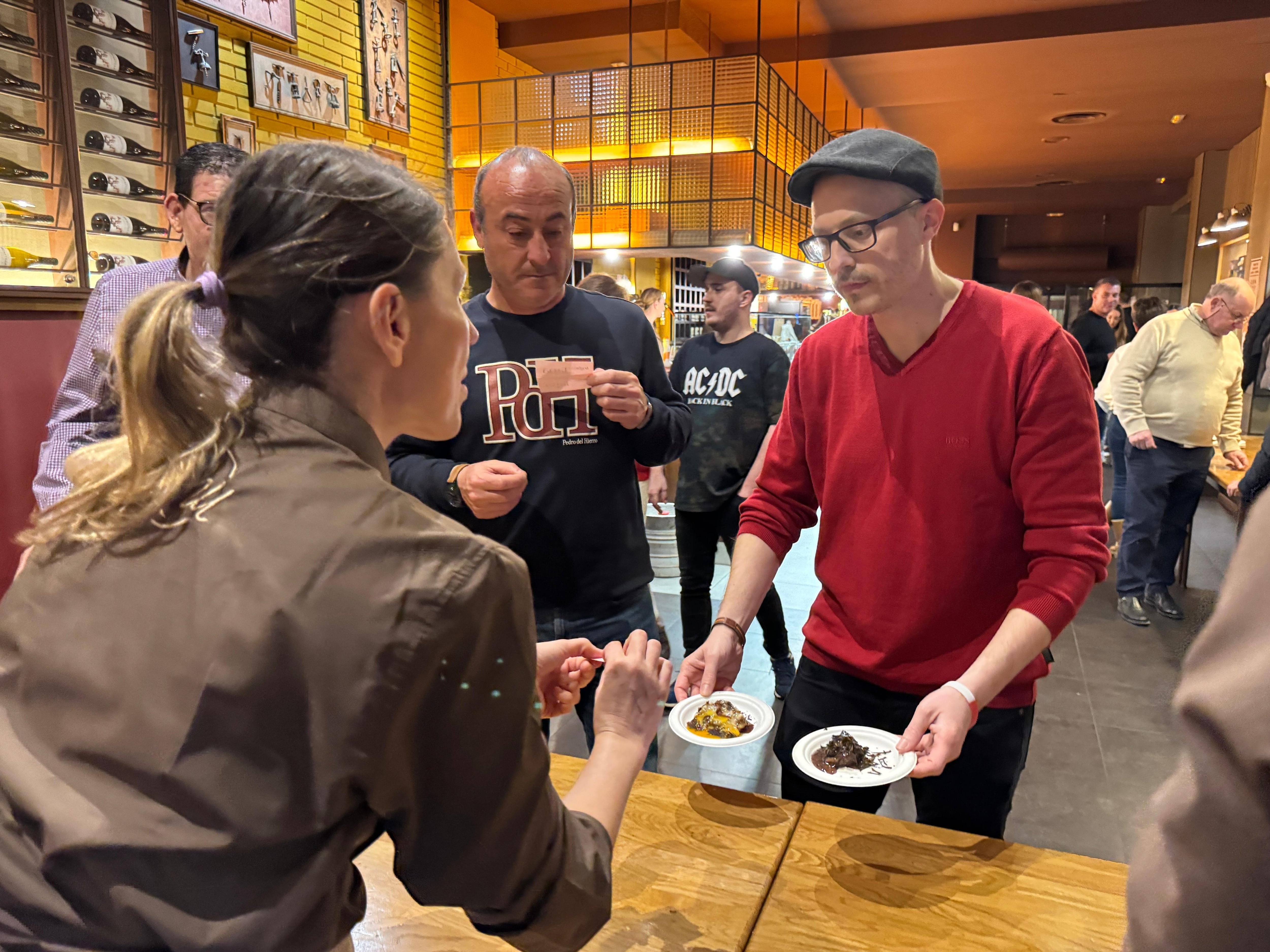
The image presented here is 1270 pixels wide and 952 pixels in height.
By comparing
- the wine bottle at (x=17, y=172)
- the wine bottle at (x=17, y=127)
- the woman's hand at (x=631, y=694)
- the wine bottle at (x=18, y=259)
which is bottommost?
the woman's hand at (x=631, y=694)

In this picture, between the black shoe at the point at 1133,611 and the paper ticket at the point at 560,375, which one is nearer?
the paper ticket at the point at 560,375

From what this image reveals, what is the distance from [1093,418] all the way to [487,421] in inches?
49.9

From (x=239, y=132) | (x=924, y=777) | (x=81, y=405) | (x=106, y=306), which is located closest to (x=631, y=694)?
(x=924, y=777)

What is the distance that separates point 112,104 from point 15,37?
0.55 metres

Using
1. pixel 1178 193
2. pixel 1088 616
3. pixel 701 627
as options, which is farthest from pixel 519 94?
pixel 1178 193

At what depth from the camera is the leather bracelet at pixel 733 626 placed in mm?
1591

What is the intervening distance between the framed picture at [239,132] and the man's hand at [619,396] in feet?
12.8

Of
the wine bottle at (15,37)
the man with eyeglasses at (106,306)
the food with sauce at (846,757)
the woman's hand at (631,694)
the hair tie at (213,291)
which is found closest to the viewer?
the hair tie at (213,291)

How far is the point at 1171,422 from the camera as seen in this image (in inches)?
175

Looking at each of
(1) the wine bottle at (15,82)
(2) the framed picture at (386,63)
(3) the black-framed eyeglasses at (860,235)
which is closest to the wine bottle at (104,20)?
(1) the wine bottle at (15,82)

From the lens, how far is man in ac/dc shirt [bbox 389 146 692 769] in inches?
78.1

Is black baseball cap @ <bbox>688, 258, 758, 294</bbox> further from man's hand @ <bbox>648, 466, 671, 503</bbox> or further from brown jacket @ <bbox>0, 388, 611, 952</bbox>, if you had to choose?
brown jacket @ <bbox>0, 388, 611, 952</bbox>

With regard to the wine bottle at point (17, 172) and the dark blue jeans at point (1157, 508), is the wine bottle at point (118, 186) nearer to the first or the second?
the wine bottle at point (17, 172)

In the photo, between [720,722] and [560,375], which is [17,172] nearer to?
[560,375]
